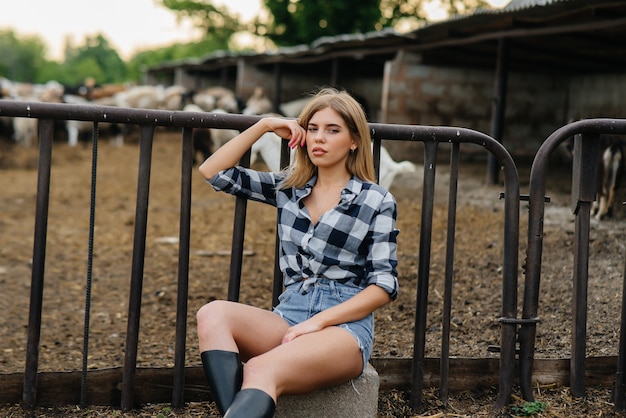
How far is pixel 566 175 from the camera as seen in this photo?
11.4 meters

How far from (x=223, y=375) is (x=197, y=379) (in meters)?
0.70

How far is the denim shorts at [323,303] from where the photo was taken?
2.71 metres

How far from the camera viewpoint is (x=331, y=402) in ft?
8.98

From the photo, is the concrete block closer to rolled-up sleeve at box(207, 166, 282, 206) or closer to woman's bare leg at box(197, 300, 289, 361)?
woman's bare leg at box(197, 300, 289, 361)

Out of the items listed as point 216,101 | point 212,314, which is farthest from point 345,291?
point 216,101

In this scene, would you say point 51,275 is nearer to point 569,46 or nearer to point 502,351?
point 502,351

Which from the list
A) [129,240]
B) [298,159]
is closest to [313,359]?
[298,159]

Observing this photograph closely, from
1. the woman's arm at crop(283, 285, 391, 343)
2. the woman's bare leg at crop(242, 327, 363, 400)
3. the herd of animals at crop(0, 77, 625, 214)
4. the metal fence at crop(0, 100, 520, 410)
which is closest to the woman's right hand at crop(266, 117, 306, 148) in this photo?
the metal fence at crop(0, 100, 520, 410)

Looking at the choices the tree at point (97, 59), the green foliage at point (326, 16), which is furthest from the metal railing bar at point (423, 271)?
the tree at point (97, 59)

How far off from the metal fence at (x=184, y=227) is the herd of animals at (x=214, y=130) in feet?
16.0

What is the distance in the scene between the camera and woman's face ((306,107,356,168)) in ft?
9.17

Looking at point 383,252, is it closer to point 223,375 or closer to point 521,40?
point 223,375

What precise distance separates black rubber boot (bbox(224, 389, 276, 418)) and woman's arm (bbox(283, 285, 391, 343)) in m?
0.29

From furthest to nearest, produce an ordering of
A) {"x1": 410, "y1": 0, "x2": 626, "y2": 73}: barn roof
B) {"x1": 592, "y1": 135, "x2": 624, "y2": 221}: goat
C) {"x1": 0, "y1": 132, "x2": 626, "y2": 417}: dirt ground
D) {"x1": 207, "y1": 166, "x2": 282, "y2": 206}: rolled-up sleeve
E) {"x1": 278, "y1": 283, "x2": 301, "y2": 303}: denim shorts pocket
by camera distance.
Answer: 1. {"x1": 410, "y1": 0, "x2": 626, "y2": 73}: barn roof
2. {"x1": 592, "y1": 135, "x2": 624, "y2": 221}: goat
3. {"x1": 0, "y1": 132, "x2": 626, "y2": 417}: dirt ground
4. {"x1": 207, "y1": 166, "x2": 282, "y2": 206}: rolled-up sleeve
5. {"x1": 278, "y1": 283, "x2": 301, "y2": 303}: denim shorts pocket
